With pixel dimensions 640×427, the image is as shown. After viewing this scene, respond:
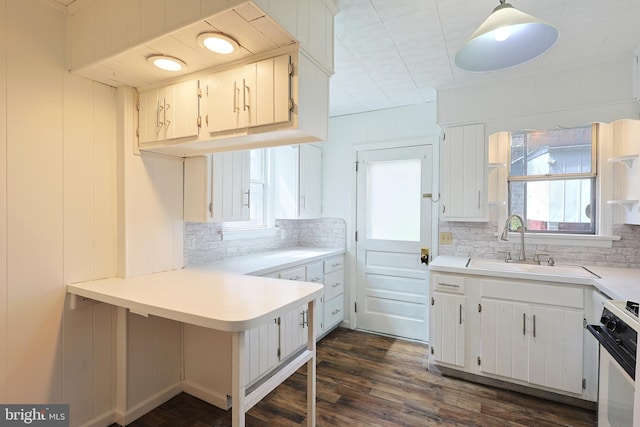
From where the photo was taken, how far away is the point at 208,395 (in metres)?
2.20

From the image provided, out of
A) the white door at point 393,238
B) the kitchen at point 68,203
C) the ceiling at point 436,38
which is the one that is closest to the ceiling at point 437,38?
the ceiling at point 436,38

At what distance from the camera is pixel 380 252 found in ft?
11.5

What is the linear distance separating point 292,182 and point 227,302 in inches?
80.8

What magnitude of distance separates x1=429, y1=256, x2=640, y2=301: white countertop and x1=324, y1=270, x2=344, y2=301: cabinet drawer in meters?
1.12

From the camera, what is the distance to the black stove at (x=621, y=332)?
117cm

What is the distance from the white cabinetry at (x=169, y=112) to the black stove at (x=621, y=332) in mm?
2251

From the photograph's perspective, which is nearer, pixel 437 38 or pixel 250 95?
pixel 250 95

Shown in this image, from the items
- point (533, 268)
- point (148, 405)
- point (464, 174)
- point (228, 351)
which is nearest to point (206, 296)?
point (228, 351)

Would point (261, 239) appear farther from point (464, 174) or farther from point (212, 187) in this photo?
point (464, 174)

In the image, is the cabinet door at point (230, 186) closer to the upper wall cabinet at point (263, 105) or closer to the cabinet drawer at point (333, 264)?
the upper wall cabinet at point (263, 105)

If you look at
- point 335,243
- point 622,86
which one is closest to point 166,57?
point 335,243

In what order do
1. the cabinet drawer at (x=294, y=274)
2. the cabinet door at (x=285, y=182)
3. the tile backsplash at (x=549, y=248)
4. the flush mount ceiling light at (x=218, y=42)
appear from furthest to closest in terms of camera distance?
the cabinet door at (x=285, y=182)
the cabinet drawer at (x=294, y=274)
the tile backsplash at (x=549, y=248)
the flush mount ceiling light at (x=218, y=42)

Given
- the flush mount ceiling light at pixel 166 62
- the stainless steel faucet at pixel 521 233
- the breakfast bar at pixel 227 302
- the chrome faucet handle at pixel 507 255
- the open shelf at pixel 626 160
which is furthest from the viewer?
the chrome faucet handle at pixel 507 255

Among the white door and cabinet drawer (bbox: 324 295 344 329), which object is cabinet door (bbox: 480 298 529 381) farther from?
cabinet drawer (bbox: 324 295 344 329)
